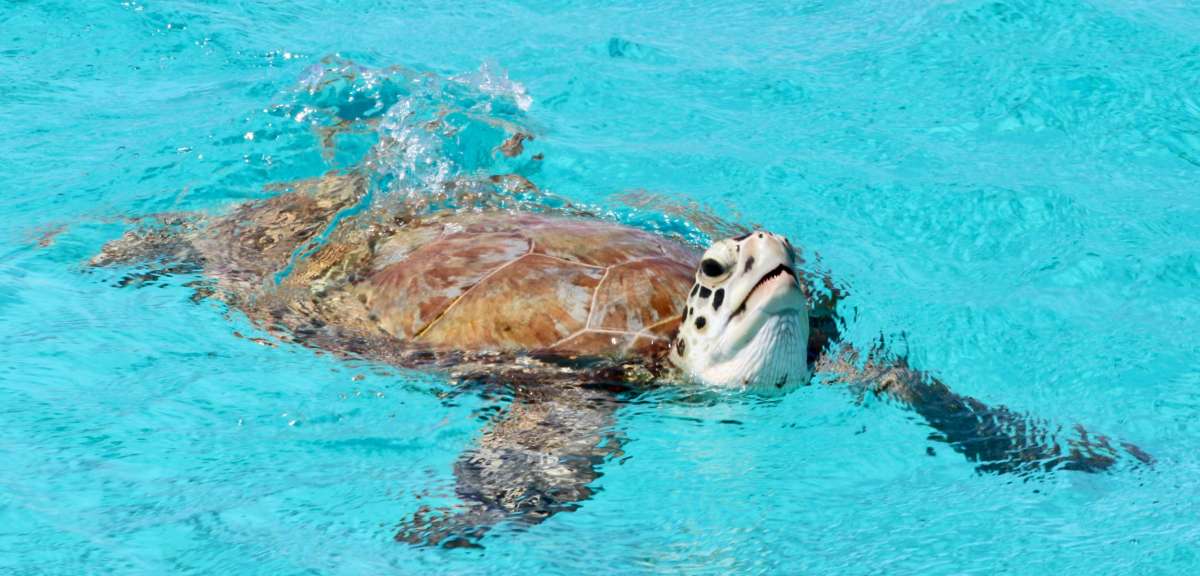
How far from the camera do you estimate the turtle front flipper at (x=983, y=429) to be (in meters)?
4.23

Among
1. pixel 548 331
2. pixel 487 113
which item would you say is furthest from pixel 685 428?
pixel 487 113

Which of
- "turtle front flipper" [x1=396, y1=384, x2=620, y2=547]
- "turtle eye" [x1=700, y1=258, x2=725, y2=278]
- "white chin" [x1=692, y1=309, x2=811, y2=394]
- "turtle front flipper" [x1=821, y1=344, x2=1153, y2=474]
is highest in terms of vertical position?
"turtle eye" [x1=700, y1=258, x2=725, y2=278]

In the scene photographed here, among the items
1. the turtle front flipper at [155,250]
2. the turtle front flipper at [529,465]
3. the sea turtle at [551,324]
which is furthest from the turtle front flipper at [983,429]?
the turtle front flipper at [155,250]

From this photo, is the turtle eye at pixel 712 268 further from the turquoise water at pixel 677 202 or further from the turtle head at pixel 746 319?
the turquoise water at pixel 677 202

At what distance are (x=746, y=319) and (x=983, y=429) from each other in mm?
1126

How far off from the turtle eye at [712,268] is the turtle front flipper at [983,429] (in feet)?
2.79

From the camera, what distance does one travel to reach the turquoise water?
3814 millimetres

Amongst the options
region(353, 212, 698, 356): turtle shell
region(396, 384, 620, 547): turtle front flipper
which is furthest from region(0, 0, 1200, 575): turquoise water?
region(353, 212, 698, 356): turtle shell

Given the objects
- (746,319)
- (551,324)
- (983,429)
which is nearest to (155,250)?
(551,324)

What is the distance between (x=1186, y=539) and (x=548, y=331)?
8.07 ft

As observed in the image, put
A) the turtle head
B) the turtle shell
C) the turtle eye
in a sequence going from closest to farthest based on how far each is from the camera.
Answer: the turtle head → the turtle eye → the turtle shell

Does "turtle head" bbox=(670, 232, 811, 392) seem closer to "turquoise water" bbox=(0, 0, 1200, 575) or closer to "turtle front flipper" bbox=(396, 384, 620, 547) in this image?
"turquoise water" bbox=(0, 0, 1200, 575)

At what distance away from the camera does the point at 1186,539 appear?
3816 mm

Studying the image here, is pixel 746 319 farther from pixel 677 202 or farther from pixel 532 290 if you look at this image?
pixel 677 202
